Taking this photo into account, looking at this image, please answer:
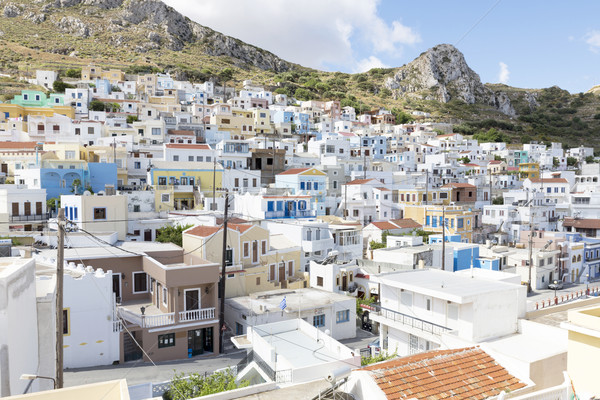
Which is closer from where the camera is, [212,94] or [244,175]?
[244,175]

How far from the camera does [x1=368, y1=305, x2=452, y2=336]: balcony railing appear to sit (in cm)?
1688

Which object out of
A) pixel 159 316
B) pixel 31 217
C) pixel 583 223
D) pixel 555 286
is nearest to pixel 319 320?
pixel 159 316

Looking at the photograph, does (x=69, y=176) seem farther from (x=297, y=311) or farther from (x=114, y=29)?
(x=114, y=29)

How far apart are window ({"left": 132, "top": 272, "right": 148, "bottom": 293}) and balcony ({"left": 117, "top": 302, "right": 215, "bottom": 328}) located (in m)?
2.35

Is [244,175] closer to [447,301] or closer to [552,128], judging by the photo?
[447,301]

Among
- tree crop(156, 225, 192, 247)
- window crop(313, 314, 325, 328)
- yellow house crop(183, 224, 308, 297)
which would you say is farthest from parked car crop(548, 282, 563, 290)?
tree crop(156, 225, 192, 247)

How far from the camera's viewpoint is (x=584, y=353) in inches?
324

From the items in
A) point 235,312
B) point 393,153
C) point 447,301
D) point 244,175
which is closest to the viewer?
point 447,301

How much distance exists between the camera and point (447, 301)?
1658 centimetres

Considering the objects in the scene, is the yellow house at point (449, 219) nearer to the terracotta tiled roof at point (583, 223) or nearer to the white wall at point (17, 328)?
the terracotta tiled roof at point (583, 223)

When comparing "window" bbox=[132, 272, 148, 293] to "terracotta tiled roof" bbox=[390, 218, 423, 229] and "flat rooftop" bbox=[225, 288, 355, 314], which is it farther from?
"terracotta tiled roof" bbox=[390, 218, 423, 229]

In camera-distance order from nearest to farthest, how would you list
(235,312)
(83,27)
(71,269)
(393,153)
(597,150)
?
(71,269) < (235,312) < (393,153) < (597,150) < (83,27)

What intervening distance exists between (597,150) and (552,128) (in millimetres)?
24278

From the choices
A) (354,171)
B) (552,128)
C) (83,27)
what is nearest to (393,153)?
(354,171)
